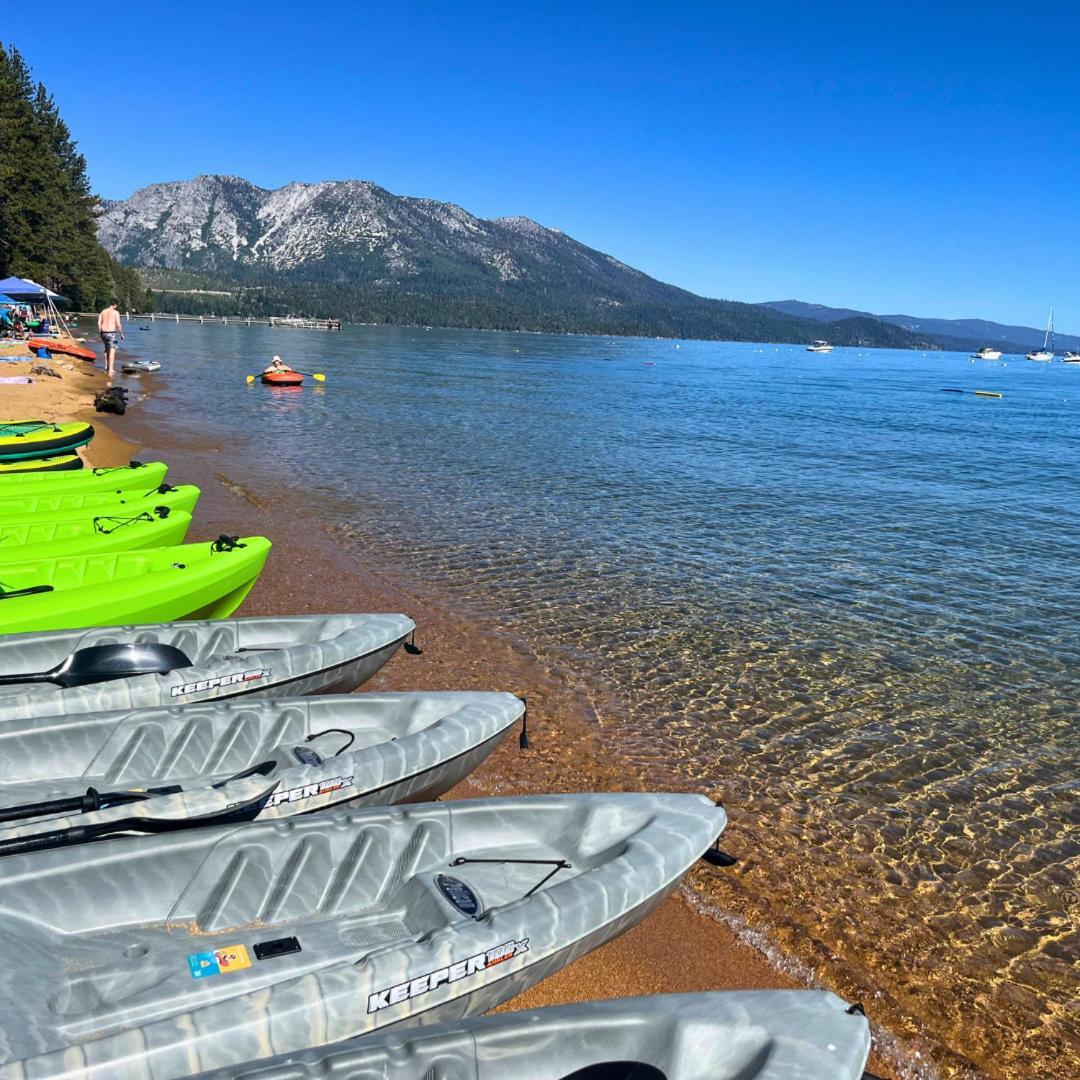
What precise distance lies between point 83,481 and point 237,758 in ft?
24.7

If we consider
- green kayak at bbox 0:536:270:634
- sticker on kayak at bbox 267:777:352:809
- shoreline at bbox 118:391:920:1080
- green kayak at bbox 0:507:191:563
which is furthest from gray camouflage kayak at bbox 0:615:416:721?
green kayak at bbox 0:507:191:563

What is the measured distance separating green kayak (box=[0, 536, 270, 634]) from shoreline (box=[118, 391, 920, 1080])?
1.37 meters

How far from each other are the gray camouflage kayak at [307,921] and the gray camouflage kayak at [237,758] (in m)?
0.41

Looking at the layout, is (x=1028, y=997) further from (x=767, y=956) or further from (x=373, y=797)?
(x=373, y=797)

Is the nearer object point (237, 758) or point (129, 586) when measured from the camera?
point (237, 758)

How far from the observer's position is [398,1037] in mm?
3098

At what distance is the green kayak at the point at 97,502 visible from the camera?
33.3 ft

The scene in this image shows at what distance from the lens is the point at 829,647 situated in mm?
10234

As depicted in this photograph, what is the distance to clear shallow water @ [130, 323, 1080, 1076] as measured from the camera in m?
5.54

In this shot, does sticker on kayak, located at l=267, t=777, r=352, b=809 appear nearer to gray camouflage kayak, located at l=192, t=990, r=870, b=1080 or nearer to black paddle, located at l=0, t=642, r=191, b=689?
black paddle, located at l=0, t=642, r=191, b=689

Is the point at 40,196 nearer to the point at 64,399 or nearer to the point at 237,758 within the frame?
the point at 64,399

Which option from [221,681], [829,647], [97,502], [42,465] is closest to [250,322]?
[42,465]

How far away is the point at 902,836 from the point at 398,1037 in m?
4.83

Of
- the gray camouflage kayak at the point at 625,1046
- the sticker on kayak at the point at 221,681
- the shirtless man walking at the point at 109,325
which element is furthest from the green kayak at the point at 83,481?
the shirtless man walking at the point at 109,325
